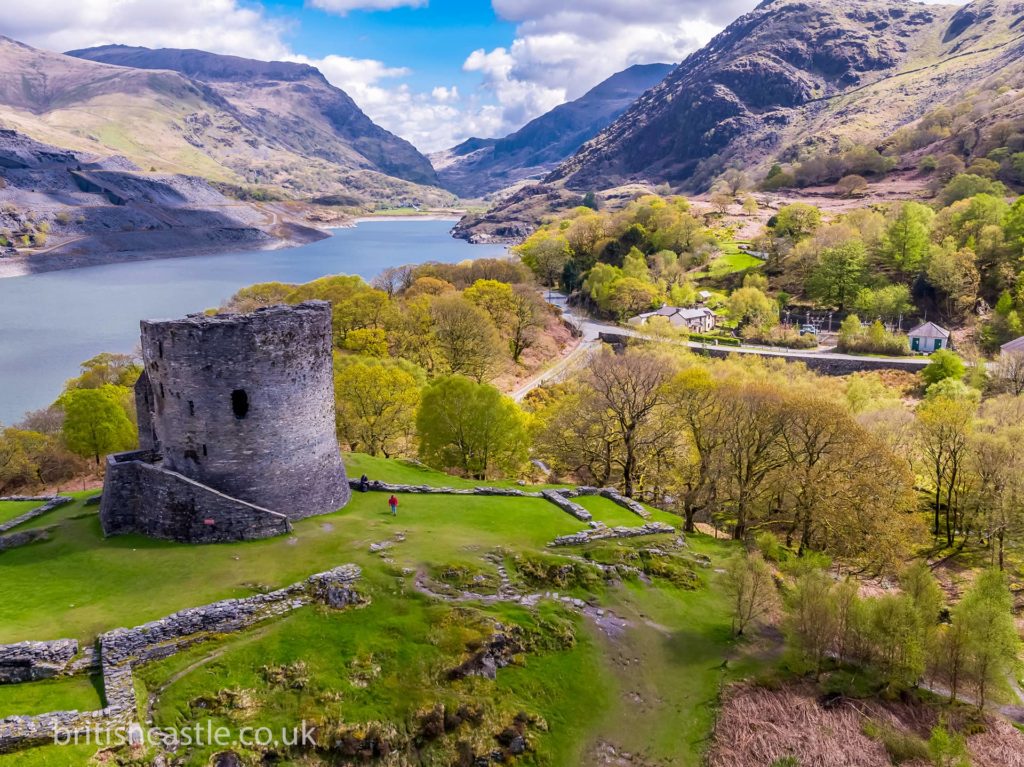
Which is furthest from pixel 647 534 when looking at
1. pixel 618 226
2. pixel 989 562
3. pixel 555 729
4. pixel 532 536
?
pixel 618 226

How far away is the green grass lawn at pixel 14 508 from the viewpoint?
79.0 feet

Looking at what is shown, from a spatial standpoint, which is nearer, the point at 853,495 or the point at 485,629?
the point at 485,629

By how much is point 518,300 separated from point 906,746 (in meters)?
66.4

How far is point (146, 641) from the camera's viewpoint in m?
15.7

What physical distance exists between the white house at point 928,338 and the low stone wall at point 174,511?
79.4 m

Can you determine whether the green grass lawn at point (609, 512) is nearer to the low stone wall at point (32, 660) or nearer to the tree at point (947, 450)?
the tree at point (947, 450)

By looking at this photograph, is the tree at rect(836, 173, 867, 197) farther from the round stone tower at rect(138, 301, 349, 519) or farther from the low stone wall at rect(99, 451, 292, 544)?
the low stone wall at rect(99, 451, 292, 544)

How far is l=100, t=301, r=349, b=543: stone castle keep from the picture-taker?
20375mm

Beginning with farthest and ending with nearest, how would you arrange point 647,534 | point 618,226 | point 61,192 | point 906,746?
point 61,192
point 618,226
point 647,534
point 906,746

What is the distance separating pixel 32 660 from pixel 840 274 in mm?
96860

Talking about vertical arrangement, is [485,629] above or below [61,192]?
below

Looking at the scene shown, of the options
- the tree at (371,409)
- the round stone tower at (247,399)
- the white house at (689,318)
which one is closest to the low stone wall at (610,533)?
the round stone tower at (247,399)

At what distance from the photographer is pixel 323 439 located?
23031 mm

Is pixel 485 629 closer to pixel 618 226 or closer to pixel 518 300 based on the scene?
pixel 518 300
